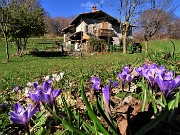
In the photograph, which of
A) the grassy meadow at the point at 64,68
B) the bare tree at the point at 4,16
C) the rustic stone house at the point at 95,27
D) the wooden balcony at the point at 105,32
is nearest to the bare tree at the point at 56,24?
the rustic stone house at the point at 95,27

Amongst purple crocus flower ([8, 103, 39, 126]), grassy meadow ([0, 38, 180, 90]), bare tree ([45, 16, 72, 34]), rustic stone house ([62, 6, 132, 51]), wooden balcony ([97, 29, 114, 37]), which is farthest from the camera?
bare tree ([45, 16, 72, 34])

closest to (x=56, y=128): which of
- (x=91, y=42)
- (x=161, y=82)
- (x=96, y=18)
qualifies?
(x=161, y=82)

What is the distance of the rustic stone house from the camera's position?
44.7 m

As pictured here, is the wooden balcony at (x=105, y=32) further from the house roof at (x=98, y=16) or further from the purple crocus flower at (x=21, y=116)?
the purple crocus flower at (x=21, y=116)

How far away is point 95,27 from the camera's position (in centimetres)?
4619

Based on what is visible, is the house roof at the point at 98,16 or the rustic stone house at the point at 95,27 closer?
the rustic stone house at the point at 95,27

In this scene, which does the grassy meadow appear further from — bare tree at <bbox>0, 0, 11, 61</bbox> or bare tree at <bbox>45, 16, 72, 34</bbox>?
bare tree at <bbox>45, 16, 72, 34</bbox>

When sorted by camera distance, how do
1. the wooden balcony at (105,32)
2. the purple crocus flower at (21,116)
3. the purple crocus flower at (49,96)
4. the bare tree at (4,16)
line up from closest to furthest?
the purple crocus flower at (21,116) → the purple crocus flower at (49,96) → the bare tree at (4,16) → the wooden balcony at (105,32)

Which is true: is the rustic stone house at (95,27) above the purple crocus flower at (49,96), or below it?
above

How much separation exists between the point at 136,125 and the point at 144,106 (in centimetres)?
16

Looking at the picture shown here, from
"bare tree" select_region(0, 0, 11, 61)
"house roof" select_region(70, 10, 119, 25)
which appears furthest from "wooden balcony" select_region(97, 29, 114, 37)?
"bare tree" select_region(0, 0, 11, 61)

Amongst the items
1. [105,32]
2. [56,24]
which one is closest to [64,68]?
[105,32]

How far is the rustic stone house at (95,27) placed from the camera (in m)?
44.7

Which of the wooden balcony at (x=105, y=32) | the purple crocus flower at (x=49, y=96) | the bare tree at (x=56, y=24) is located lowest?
the purple crocus flower at (x=49, y=96)
